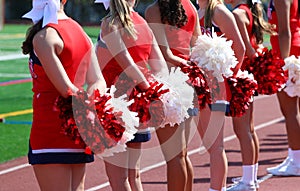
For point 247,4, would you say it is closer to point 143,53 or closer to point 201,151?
point 143,53

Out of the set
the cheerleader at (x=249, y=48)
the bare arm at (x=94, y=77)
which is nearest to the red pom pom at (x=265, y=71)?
the cheerleader at (x=249, y=48)

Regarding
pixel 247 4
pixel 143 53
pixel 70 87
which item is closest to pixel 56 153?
pixel 70 87

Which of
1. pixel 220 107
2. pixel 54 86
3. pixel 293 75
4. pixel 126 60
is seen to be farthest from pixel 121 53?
pixel 293 75

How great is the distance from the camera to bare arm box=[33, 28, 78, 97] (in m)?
4.11

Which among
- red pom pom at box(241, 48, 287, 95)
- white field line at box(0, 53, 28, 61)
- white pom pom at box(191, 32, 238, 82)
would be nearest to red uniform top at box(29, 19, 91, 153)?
white pom pom at box(191, 32, 238, 82)

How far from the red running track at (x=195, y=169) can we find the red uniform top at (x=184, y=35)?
1.98 m

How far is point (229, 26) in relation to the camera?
6109 mm

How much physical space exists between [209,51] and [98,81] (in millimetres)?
1516

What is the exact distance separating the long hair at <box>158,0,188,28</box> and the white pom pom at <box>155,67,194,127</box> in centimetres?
38

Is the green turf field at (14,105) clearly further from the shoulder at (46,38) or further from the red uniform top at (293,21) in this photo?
the red uniform top at (293,21)

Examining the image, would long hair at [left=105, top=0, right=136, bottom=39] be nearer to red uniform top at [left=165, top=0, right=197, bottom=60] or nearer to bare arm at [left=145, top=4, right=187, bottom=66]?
bare arm at [left=145, top=4, right=187, bottom=66]

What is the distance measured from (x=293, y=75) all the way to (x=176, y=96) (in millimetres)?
2400

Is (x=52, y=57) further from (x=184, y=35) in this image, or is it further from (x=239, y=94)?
(x=239, y=94)

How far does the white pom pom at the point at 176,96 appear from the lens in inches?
207
